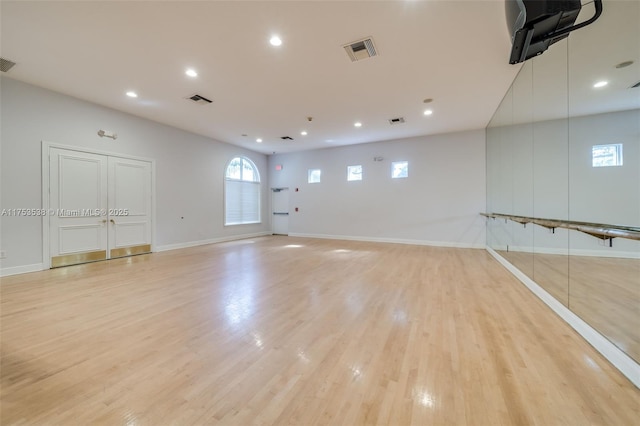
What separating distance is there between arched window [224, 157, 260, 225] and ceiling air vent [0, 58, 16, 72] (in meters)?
4.93

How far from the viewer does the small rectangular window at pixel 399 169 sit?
25.8ft

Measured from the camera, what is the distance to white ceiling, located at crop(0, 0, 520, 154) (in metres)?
2.73

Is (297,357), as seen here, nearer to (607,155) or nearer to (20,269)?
(607,155)

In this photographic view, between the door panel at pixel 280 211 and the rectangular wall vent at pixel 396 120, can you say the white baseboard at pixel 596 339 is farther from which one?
the door panel at pixel 280 211

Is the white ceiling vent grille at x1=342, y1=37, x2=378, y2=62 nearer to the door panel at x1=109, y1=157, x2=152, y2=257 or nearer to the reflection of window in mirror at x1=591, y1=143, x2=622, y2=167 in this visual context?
the reflection of window in mirror at x1=591, y1=143, x2=622, y2=167

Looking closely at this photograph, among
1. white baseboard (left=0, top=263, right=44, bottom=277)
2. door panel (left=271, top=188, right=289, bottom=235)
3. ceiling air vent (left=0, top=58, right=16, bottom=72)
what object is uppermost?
ceiling air vent (left=0, top=58, right=16, bottom=72)

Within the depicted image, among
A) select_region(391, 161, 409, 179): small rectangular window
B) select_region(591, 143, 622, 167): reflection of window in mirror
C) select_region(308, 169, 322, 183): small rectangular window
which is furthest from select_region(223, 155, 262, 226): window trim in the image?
select_region(591, 143, 622, 167): reflection of window in mirror

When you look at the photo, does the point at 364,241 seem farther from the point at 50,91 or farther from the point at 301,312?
the point at 50,91

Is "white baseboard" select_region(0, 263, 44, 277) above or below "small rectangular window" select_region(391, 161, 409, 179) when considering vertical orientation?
below

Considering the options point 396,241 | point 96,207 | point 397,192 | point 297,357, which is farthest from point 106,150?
point 396,241

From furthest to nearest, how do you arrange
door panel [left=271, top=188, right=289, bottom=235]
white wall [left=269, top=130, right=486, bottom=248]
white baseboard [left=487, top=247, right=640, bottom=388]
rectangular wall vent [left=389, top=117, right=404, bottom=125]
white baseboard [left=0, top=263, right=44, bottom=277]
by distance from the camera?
door panel [left=271, top=188, right=289, bottom=235]
white wall [left=269, top=130, right=486, bottom=248]
rectangular wall vent [left=389, top=117, right=404, bottom=125]
white baseboard [left=0, top=263, right=44, bottom=277]
white baseboard [left=487, top=247, right=640, bottom=388]

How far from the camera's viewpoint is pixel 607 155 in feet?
7.63

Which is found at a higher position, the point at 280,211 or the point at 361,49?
the point at 361,49

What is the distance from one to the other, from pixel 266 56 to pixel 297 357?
386 centimetres
